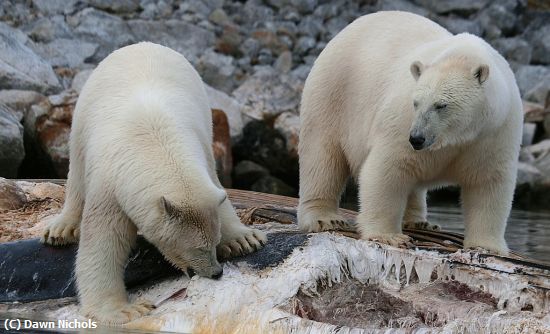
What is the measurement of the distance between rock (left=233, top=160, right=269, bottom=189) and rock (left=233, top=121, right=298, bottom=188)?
5.2 inches

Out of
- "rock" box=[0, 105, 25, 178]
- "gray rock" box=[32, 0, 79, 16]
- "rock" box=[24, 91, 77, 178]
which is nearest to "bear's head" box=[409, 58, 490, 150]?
"rock" box=[0, 105, 25, 178]

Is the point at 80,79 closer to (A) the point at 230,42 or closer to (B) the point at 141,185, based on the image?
(A) the point at 230,42

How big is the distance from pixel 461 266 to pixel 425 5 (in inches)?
693

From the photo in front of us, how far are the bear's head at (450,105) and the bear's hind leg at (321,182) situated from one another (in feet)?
4.64

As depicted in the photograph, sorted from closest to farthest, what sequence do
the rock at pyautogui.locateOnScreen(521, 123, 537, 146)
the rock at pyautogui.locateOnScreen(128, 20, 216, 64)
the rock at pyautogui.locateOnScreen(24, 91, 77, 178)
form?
the rock at pyautogui.locateOnScreen(24, 91, 77, 178), the rock at pyautogui.locateOnScreen(521, 123, 537, 146), the rock at pyautogui.locateOnScreen(128, 20, 216, 64)

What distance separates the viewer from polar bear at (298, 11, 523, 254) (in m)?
5.76

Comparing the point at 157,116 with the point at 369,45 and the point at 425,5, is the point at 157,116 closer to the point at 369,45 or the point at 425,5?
the point at 369,45

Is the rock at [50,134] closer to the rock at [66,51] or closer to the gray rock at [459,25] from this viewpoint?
the rock at [66,51]

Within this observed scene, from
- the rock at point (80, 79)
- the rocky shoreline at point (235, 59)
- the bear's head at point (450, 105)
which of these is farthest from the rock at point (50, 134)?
the bear's head at point (450, 105)

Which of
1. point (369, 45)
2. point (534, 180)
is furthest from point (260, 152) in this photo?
point (369, 45)

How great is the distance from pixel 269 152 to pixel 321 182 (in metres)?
7.26

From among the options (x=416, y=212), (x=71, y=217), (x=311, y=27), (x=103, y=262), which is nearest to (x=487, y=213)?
(x=416, y=212)

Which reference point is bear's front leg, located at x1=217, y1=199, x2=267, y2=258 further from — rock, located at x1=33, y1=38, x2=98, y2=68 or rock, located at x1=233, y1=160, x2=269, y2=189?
rock, located at x1=33, y1=38, x2=98, y2=68

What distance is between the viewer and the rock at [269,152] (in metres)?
14.3
